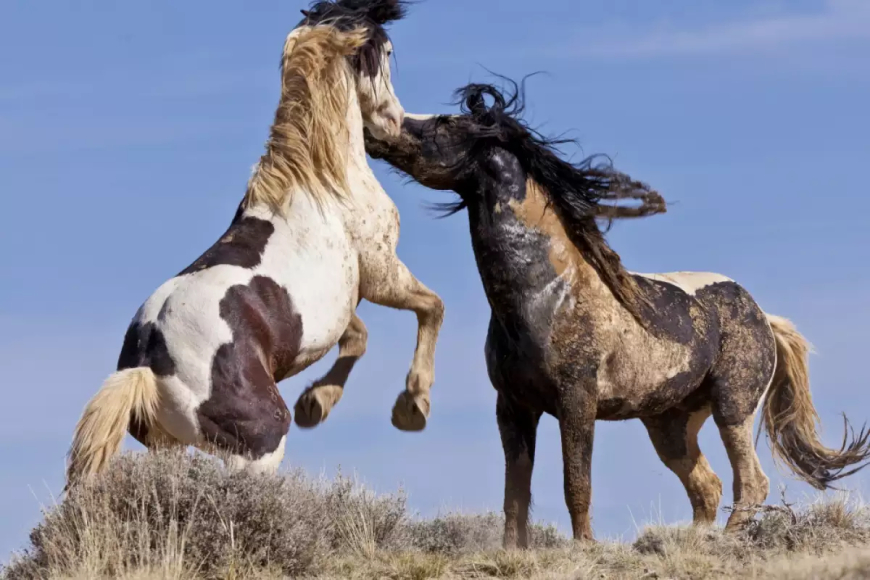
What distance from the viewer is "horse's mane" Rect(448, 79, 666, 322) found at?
908 cm

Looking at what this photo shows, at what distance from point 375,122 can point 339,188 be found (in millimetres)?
669

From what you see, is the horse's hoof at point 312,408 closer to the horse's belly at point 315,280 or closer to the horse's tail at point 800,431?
the horse's belly at point 315,280

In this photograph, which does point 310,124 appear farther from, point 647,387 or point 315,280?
point 647,387

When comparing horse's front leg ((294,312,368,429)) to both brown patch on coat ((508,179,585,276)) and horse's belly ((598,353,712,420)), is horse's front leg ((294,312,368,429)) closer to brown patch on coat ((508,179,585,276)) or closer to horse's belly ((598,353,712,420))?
brown patch on coat ((508,179,585,276))

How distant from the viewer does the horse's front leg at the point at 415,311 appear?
902 cm

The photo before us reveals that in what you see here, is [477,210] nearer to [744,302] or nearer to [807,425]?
[744,302]

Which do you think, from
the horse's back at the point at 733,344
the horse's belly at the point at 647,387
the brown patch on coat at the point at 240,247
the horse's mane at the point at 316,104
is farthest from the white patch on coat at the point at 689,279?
the brown patch on coat at the point at 240,247

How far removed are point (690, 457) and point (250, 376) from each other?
139 inches

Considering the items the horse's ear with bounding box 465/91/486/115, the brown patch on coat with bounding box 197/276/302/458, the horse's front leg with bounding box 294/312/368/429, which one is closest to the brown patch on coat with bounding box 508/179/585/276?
the horse's ear with bounding box 465/91/486/115

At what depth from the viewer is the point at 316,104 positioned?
9.03 meters

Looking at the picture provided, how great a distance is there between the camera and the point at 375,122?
9.34m

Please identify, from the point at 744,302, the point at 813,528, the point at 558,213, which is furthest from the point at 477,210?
the point at 813,528

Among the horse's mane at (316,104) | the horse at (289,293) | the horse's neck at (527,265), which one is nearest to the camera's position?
the horse at (289,293)

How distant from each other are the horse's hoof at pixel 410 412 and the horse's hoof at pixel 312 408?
0.45m
